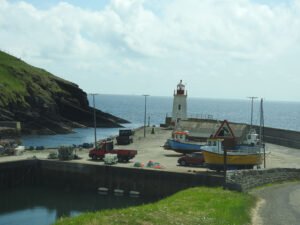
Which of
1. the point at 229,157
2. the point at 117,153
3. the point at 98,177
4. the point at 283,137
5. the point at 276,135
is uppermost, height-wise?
the point at 276,135

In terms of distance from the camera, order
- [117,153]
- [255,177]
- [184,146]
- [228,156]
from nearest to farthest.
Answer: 1. [255,177]
2. [228,156]
3. [117,153]
4. [184,146]

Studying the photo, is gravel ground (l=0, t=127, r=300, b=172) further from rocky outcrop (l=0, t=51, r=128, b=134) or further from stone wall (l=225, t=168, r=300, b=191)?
rocky outcrop (l=0, t=51, r=128, b=134)

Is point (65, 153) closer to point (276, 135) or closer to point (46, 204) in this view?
point (46, 204)

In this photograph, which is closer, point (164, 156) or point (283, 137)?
point (164, 156)

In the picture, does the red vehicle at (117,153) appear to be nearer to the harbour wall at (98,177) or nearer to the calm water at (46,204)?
the harbour wall at (98,177)

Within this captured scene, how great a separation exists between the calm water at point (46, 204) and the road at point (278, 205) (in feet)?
41.4

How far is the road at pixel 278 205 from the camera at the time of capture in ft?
83.7

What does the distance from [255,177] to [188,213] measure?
1338 centimetres

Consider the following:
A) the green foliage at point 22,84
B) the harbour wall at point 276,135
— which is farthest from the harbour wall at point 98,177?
the green foliage at point 22,84

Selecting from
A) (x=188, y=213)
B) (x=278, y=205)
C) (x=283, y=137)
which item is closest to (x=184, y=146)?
(x=283, y=137)

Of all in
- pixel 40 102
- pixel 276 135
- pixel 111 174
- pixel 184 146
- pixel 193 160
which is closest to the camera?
pixel 111 174

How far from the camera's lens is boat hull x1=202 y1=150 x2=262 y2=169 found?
4316 cm

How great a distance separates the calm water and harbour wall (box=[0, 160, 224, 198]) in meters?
0.91

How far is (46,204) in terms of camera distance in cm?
4375
